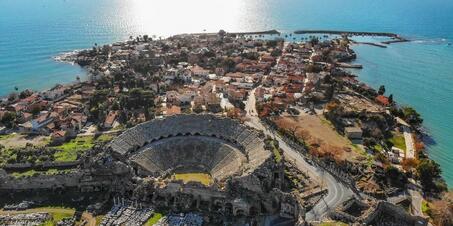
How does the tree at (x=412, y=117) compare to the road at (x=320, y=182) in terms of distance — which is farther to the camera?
the tree at (x=412, y=117)

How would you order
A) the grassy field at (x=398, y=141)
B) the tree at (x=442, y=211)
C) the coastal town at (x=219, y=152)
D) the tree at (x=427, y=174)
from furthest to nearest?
1. the grassy field at (x=398, y=141)
2. the tree at (x=427, y=174)
3. the coastal town at (x=219, y=152)
4. the tree at (x=442, y=211)

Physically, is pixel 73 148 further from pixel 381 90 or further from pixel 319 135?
pixel 381 90

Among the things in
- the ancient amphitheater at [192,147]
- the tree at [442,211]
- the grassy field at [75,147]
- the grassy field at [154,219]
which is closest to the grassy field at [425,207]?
the tree at [442,211]

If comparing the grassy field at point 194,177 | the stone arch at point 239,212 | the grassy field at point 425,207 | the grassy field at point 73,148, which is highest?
the grassy field at point 73,148

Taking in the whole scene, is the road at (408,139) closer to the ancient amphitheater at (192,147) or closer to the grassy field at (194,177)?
the ancient amphitheater at (192,147)

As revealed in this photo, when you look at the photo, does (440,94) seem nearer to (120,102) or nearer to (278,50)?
(278,50)

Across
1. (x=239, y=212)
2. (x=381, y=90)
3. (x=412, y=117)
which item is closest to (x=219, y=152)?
(x=239, y=212)

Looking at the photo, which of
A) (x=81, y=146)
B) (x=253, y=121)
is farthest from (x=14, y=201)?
(x=253, y=121)

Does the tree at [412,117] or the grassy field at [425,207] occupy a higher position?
the tree at [412,117]
